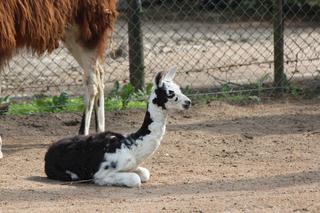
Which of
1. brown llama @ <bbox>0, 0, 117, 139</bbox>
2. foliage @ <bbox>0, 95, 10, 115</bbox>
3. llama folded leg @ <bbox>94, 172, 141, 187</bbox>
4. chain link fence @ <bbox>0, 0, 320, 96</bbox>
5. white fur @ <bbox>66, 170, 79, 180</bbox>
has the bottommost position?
foliage @ <bbox>0, 95, 10, 115</bbox>

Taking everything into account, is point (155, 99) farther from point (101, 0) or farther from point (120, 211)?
point (101, 0)

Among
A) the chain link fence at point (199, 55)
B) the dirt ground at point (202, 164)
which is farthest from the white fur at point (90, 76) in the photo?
the chain link fence at point (199, 55)

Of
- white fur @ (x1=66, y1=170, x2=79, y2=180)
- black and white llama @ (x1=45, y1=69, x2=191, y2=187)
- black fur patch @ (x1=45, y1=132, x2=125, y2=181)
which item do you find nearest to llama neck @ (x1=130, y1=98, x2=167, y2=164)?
black and white llama @ (x1=45, y1=69, x2=191, y2=187)

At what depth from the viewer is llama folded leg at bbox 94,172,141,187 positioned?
5.92 meters

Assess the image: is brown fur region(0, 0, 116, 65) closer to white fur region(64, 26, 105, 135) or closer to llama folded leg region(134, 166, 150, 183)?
white fur region(64, 26, 105, 135)

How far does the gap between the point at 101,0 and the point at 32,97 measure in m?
2.29

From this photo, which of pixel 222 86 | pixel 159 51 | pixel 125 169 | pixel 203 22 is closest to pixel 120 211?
pixel 125 169

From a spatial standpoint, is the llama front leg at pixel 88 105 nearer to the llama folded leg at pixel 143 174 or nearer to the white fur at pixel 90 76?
the white fur at pixel 90 76

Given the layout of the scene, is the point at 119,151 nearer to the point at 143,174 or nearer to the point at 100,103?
the point at 143,174

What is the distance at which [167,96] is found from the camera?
5988 millimetres

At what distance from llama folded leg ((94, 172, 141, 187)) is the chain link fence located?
264cm

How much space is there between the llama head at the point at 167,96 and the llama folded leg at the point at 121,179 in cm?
52

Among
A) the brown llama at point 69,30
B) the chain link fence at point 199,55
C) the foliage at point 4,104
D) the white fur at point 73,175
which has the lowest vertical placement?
the foliage at point 4,104

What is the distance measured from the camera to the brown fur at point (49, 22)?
6.89 m
